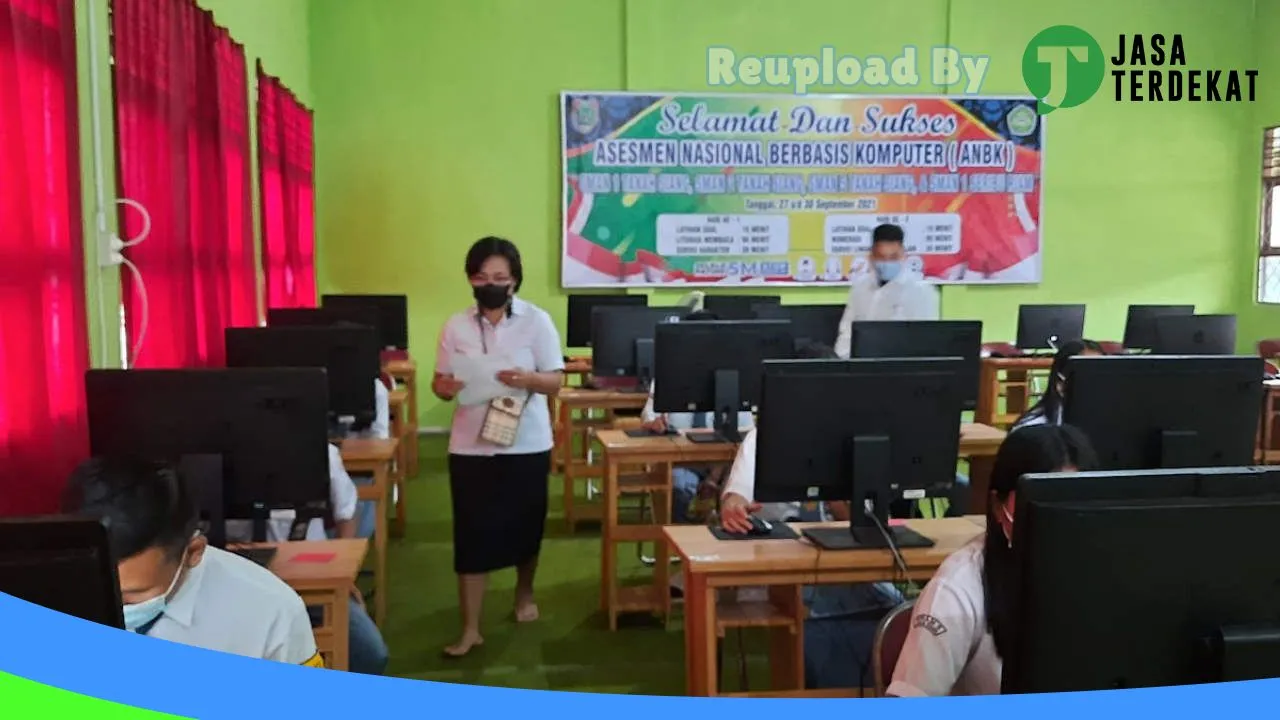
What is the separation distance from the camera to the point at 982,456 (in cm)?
435

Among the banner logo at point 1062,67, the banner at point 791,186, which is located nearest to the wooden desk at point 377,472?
the banner at point 791,186

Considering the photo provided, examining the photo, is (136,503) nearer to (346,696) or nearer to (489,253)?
(346,696)

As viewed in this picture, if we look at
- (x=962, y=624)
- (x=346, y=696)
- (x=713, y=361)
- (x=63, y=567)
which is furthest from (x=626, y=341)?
(x=346, y=696)

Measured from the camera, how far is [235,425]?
101 inches

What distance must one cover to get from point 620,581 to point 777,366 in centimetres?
239

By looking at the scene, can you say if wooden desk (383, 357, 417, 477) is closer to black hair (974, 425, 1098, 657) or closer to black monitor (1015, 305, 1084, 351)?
black monitor (1015, 305, 1084, 351)

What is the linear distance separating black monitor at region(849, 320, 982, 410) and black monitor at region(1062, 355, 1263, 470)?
1.36m

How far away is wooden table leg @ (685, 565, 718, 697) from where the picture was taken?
262 centimetres

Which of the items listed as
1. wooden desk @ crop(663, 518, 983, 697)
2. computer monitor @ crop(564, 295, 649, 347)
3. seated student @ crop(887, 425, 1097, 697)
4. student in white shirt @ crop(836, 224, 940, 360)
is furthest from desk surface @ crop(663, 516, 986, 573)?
computer monitor @ crop(564, 295, 649, 347)

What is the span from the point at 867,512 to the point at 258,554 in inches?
61.0

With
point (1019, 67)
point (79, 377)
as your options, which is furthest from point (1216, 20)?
point (79, 377)

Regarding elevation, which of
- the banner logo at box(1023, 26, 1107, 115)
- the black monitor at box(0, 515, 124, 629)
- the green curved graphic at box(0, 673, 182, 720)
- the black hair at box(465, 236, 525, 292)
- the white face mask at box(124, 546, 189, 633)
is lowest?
the white face mask at box(124, 546, 189, 633)

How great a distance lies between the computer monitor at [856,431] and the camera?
2.63 meters

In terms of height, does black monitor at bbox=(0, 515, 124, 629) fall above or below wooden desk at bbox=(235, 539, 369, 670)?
above
